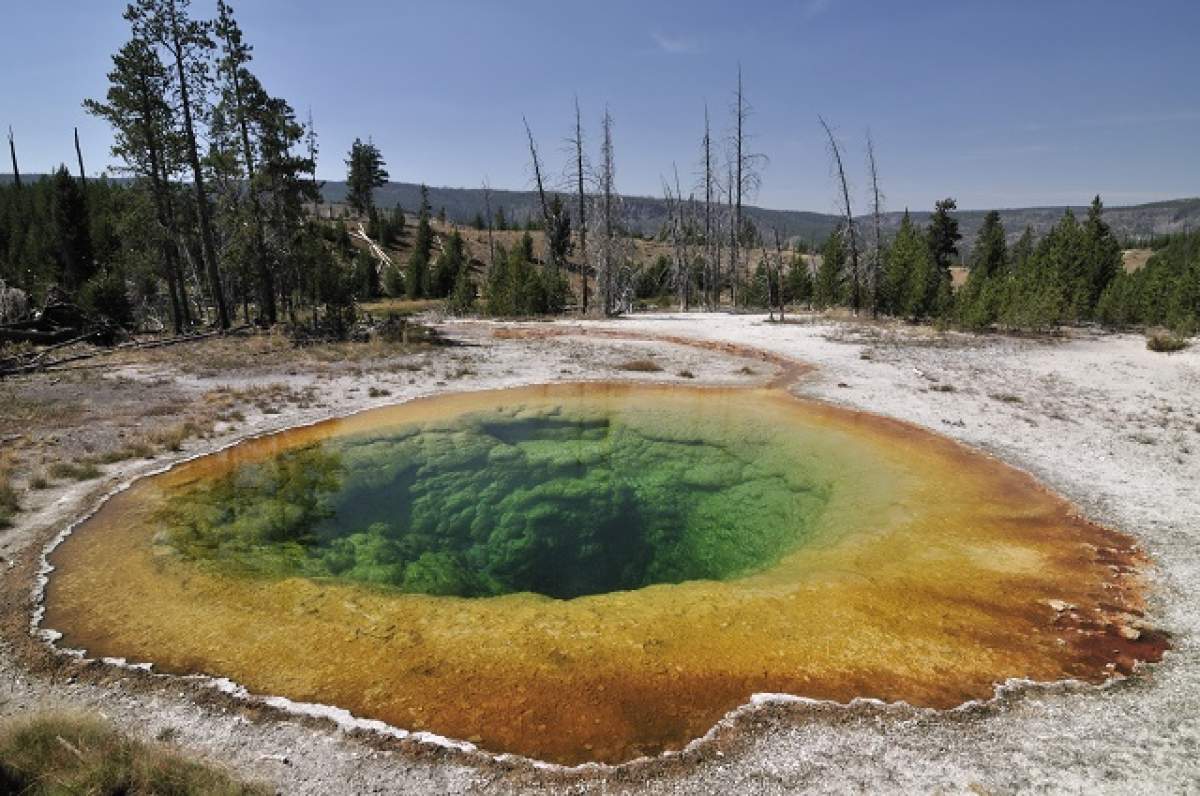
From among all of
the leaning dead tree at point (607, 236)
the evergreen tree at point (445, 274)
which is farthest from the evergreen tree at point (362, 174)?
the leaning dead tree at point (607, 236)

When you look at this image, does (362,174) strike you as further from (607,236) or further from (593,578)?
(593,578)

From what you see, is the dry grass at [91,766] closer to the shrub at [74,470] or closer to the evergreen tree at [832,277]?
the shrub at [74,470]

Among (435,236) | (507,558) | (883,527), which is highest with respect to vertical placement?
Result: (435,236)

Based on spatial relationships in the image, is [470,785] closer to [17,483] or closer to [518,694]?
[518,694]

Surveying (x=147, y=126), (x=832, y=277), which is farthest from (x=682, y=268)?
(x=147, y=126)

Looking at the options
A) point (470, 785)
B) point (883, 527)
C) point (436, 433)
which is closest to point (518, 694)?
point (470, 785)

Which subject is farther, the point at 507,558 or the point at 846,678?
the point at 507,558

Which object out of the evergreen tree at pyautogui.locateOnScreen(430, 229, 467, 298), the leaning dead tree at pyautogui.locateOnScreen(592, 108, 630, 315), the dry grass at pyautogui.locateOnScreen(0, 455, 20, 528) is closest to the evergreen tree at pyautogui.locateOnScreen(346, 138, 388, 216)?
the evergreen tree at pyautogui.locateOnScreen(430, 229, 467, 298)

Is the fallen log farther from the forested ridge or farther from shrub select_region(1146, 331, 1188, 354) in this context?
shrub select_region(1146, 331, 1188, 354)
